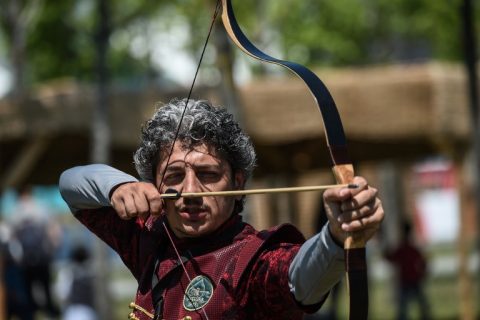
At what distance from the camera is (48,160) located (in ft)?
50.5

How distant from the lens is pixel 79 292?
45.4 ft

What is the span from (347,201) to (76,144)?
12255 mm

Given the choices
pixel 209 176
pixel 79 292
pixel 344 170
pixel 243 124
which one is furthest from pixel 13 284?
pixel 344 170

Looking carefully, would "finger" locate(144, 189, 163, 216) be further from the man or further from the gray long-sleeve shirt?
the gray long-sleeve shirt

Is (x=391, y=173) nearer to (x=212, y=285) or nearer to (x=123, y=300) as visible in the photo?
(x=123, y=300)

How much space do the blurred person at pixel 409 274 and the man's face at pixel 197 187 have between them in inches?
443

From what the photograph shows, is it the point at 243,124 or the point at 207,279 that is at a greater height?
the point at 243,124

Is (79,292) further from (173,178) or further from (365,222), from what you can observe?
(365,222)

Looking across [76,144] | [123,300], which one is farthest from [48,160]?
[123,300]

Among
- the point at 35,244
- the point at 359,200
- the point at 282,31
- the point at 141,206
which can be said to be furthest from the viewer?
the point at 282,31

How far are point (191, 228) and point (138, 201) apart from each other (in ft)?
0.79

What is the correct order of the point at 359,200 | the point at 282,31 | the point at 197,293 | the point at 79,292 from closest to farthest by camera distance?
the point at 359,200, the point at 197,293, the point at 79,292, the point at 282,31

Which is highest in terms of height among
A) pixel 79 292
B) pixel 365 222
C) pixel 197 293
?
pixel 365 222

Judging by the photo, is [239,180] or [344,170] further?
[239,180]
